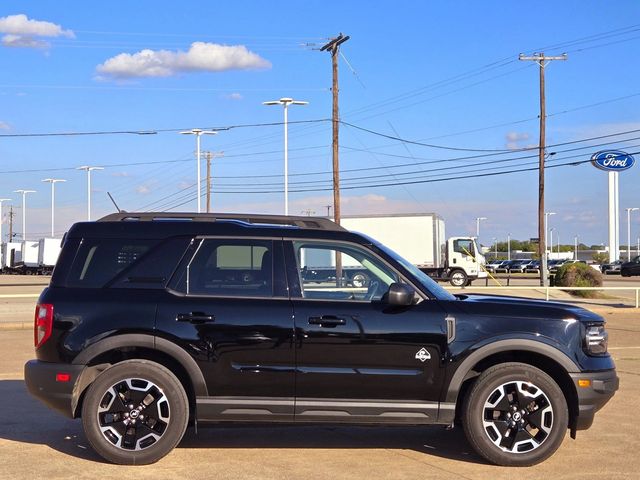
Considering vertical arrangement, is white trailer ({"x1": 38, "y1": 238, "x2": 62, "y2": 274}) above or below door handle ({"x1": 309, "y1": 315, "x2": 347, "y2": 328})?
above

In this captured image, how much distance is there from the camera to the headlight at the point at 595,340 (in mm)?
6586

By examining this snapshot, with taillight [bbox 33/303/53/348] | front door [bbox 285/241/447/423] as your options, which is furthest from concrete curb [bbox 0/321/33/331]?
front door [bbox 285/241/447/423]

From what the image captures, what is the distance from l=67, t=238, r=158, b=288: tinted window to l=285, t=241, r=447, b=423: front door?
4.54ft

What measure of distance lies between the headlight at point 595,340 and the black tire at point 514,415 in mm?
407

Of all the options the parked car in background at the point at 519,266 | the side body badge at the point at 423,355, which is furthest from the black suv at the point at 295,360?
the parked car in background at the point at 519,266

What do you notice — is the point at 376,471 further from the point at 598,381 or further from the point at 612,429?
the point at 612,429

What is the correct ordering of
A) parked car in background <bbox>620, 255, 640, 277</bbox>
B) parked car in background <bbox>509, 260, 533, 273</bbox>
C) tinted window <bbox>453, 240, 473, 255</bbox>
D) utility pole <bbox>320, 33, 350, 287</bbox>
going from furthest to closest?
parked car in background <bbox>509, 260, 533, 273</bbox> → parked car in background <bbox>620, 255, 640, 277</bbox> → tinted window <bbox>453, 240, 473, 255</bbox> → utility pole <bbox>320, 33, 350, 287</bbox>

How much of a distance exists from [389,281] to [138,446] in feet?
7.63

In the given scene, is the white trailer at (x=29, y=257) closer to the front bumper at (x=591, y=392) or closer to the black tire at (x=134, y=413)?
the black tire at (x=134, y=413)

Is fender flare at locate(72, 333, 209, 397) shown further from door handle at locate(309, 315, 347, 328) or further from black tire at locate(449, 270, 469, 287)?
black tire at locate(449, 270, 469, 287)

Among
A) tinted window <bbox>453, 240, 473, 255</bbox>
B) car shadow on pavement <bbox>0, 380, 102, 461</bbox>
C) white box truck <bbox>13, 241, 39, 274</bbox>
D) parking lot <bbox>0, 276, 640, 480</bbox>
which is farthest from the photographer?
white box truck <bbox>13, 241, 39, 274</bbox>

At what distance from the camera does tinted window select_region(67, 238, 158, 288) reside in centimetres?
661

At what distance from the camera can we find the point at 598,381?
6500 millimetres

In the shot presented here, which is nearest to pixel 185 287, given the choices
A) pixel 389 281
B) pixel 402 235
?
pixel 389 281
